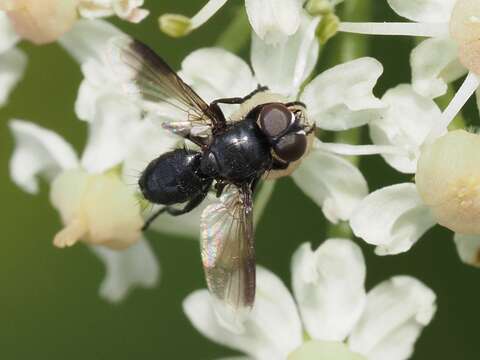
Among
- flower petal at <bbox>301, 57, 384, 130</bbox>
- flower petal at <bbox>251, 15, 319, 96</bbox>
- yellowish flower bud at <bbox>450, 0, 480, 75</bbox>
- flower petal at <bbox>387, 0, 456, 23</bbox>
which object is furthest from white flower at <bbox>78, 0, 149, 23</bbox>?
yellowish flower bud at <bbox>450, 0, 480, 75</bbox>

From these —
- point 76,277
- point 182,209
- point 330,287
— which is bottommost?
point 76,277

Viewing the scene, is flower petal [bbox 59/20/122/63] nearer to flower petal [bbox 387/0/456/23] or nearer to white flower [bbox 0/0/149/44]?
white flower [bbox 0/0/149/44]

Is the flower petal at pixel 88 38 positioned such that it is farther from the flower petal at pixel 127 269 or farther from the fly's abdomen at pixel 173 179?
the flower petal at pixel 127 269

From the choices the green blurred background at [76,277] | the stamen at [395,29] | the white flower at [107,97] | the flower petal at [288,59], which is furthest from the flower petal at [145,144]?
the green blurred background at [76,277]

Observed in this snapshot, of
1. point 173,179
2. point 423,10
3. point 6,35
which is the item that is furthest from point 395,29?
point 6,35

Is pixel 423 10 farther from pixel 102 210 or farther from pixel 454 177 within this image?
pixel 102 210

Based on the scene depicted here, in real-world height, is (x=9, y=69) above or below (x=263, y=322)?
above
